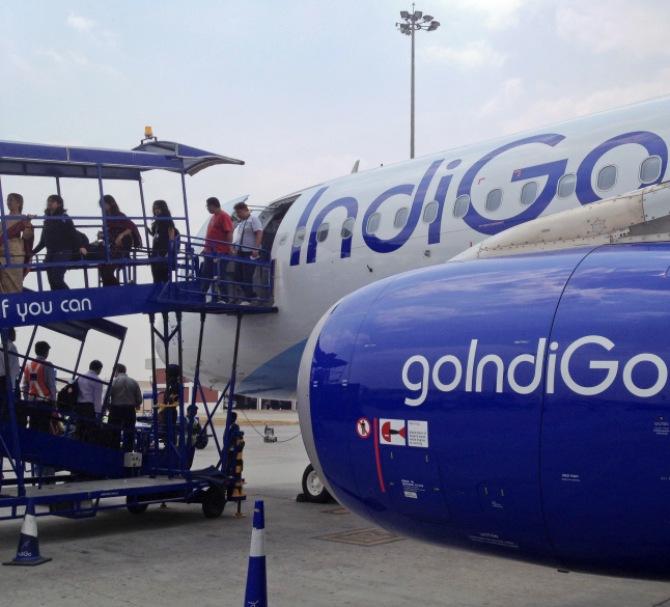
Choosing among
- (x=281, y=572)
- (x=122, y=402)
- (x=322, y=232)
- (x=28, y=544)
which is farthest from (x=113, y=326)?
(x=281, y=572)

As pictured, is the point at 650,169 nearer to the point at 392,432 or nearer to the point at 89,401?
the point at 392,432

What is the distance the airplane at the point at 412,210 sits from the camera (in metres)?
9.19

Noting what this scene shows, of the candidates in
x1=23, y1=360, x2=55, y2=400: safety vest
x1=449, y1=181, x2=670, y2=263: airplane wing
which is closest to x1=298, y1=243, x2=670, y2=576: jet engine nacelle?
x1=449, y1=181, x2=670, y2=263: airplane wing

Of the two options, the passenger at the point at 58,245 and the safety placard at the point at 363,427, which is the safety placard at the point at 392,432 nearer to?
the safety placard at the point at 363,427

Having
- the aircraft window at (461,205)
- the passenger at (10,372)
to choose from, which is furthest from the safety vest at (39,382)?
the aircraft window at (461,205)

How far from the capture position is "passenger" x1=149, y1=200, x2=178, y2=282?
12.6 metres

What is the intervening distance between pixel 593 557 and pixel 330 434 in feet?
5.42

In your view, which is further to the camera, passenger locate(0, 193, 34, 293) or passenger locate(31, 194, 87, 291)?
passenger locate(31, 194, 87, 291)

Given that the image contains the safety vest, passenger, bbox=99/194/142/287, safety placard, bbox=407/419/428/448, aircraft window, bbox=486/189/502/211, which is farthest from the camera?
the safety vest

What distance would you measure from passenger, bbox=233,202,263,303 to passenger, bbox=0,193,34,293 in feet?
9.91

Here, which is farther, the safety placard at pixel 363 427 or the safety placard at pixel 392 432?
the safety placard at pixel 363 427

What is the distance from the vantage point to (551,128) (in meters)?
10.2

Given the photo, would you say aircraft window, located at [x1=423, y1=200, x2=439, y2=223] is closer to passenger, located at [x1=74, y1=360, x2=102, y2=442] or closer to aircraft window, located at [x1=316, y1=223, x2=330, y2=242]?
aircraft window, located at [x1=316, y1=223, x2=330, y2=242]

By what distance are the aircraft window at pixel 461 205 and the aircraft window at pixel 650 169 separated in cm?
215
